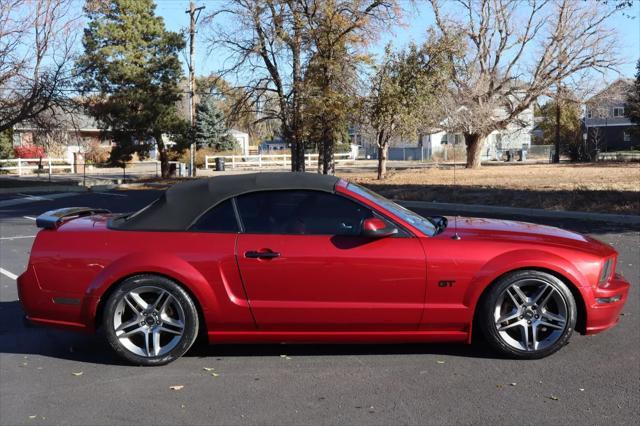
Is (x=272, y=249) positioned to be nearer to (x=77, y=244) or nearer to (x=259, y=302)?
(x=259, y=302)

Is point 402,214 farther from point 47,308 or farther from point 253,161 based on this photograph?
point 253,161

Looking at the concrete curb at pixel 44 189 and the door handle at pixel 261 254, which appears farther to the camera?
the concrete curb at pixel 44 189

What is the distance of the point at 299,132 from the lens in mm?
27438

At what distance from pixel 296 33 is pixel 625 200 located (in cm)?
1522

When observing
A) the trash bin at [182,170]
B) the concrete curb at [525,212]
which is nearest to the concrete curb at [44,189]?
the trash bin at [182,170]

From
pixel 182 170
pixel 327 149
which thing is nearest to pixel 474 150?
pixel 327 149

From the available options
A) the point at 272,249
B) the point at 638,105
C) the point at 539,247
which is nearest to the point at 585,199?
the point at 539,247

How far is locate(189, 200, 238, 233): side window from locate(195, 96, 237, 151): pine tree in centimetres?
5546

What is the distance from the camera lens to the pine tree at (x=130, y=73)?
32.9m

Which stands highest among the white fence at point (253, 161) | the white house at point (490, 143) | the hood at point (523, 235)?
the white house at point (490, 143)

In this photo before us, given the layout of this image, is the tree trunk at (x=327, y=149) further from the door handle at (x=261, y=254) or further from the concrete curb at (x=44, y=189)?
the door handle at (x=261, y=254)

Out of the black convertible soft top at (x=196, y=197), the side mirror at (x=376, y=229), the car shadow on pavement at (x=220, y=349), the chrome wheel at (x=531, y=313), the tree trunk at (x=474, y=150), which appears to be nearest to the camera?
the side mirror at (x=376, y=229)

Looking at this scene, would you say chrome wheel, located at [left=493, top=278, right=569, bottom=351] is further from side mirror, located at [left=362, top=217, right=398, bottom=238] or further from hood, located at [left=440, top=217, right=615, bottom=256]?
side mirror, located at [left=362, top=217, right=398, bottom=238]

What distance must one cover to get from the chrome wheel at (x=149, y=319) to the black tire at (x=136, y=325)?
1cm
